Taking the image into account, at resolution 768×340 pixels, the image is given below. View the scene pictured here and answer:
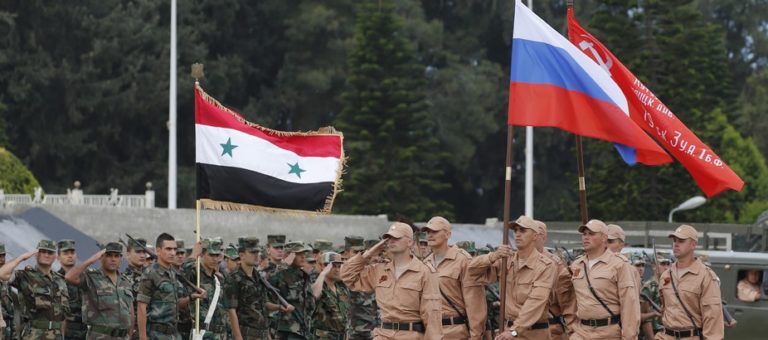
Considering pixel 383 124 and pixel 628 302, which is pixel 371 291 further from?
pixel 383 124

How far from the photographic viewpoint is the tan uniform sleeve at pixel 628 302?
1360 centimetres

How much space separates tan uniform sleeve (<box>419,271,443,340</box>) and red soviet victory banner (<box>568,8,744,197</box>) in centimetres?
279

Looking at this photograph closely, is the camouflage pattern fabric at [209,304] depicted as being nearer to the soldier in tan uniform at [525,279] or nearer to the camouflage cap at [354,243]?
the camouflage cap at [354,243]

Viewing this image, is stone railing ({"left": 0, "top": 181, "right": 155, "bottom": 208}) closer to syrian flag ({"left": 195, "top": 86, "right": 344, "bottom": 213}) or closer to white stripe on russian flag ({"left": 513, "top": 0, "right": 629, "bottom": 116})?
syrian flag ({"left": 195, "top": 86, "right": 344, "bottom": 213})

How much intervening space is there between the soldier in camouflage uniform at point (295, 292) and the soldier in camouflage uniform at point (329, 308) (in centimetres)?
9

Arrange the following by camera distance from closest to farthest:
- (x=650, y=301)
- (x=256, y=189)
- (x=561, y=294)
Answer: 1. (x=561, y=294)
2. (x=256, y=189)
3. (x=650, y=301)

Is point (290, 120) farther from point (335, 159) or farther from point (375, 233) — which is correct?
point (335, 159)

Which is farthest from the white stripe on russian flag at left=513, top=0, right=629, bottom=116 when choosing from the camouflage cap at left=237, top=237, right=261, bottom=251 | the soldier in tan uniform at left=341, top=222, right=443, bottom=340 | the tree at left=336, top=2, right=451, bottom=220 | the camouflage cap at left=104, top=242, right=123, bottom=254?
the tree at left=336, top=2, right=451, bottom=220

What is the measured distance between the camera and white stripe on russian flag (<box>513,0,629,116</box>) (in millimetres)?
Result: 14852

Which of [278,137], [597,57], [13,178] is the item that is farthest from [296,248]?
[13,178]

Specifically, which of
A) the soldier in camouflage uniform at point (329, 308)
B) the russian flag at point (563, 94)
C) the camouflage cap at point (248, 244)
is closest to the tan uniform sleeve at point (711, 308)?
the russian flag at point (563, 94)

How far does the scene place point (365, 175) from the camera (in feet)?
161

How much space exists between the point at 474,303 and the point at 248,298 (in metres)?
3.23

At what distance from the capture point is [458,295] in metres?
14.0
